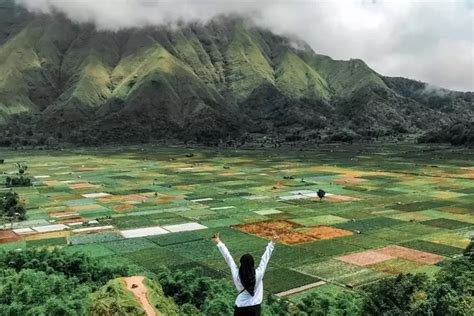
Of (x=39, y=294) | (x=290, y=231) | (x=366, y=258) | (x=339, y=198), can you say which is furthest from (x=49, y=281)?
(x=339, y=198)

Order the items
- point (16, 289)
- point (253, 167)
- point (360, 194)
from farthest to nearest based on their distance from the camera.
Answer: point (253, 167)
point (360, 194)
point (16, 289)

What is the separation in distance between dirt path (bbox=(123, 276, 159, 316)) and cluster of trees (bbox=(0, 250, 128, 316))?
8.67 feet

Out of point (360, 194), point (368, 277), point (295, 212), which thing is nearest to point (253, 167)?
point (360, 194)

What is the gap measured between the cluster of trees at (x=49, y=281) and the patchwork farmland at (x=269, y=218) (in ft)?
14.0

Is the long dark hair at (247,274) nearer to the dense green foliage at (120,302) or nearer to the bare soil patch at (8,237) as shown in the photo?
the dense green foliage at (120,302)

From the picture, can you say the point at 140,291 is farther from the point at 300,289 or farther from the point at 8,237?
the point at 8,237

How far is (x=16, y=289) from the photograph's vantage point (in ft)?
124

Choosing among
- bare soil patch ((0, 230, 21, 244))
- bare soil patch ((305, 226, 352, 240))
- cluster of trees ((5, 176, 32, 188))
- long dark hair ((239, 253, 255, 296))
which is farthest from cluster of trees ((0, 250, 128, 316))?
cluster of trees ((5, 176, 32, 188))

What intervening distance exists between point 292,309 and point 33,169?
466ft

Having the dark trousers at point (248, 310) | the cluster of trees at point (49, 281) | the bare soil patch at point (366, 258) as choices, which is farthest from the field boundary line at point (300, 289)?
the dark trousers at point (248, 310)

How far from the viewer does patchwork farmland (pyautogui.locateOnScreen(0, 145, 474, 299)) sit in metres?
55.4

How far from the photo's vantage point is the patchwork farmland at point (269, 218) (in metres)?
55.4

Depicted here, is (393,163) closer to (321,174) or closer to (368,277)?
(321,174)

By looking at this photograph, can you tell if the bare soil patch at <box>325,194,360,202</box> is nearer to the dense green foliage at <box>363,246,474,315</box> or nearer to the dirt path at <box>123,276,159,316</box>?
the dense green foliage at <box>363,246,474,315</box>
